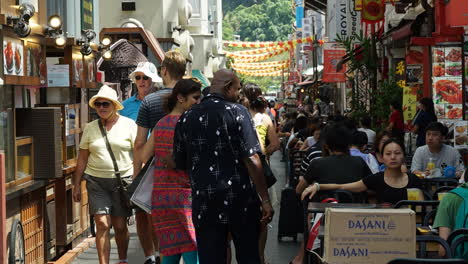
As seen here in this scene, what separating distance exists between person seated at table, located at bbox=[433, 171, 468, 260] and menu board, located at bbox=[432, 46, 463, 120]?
10114mm

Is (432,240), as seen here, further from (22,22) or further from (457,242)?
(22,22)

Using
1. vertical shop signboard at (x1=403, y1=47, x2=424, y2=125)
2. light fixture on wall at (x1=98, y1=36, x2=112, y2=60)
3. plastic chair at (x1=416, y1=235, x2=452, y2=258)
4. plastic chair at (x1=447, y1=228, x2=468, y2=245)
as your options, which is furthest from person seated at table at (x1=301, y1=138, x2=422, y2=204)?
vertical shop signboard at (x1=403, y1=47, x2=424, y2=125)

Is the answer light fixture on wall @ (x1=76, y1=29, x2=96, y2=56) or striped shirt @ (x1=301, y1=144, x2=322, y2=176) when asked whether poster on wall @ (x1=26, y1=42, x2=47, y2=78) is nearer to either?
light fixture on wall @ (x1=76, y1=29, x2=96, y2=56)

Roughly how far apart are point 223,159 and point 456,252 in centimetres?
177

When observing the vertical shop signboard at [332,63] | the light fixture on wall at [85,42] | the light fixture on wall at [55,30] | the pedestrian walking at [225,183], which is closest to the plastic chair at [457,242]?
the pedestrian walking at [225,183]

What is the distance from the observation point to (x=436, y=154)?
1250 centimetres

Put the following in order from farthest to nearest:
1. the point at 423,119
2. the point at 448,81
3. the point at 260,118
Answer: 1. the point at 423,119
2. the point at 448,81
3. the point at 260,118

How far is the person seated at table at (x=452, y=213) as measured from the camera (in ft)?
21.3

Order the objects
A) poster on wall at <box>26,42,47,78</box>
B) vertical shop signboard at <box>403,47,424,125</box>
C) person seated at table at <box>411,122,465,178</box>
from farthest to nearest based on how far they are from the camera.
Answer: vertical shop signboard at <box>403,47,424,125</box> → person seated at table at <box>411,122,465,178</box> → poster on wall at <box>26,42,47,78</box>

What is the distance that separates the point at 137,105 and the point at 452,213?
539 cm

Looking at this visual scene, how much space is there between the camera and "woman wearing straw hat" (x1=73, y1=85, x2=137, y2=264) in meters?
9.75

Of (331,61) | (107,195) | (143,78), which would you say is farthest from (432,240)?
(331,61)

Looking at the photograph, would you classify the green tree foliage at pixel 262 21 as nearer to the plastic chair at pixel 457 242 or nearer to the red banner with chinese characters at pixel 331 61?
the red banner with chinese characters at pixel 331 61

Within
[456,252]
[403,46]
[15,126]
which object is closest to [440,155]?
[15,126]
